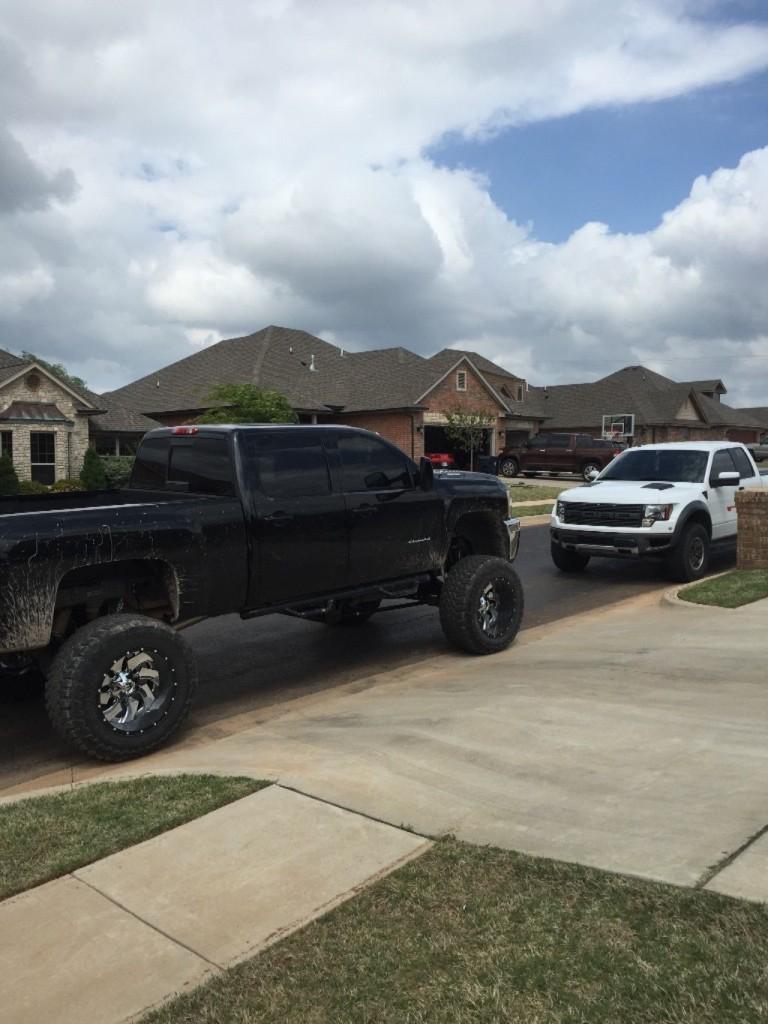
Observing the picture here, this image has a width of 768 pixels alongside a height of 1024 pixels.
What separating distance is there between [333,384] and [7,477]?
18974mm

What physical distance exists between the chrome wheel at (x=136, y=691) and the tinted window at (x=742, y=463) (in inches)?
404

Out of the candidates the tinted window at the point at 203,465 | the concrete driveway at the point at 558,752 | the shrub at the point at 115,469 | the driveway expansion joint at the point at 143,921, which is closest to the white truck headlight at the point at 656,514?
the concrete driveway at the point at 558,752

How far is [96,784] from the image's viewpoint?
4.85m

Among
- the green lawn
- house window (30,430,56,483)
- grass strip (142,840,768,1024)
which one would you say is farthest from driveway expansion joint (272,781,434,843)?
house window (30,430,56,483)

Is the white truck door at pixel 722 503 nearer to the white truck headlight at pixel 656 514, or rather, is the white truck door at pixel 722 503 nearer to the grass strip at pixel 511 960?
the white truck headlight at pixel 656 514

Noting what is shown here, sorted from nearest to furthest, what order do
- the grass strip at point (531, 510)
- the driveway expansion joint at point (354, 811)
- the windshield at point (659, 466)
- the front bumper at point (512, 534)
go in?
the driveway expansion joint at point (354, 811) < the front bumper at point (512, 534) < the windshield at point (659, 466) < the grass strip at point (531, 510)

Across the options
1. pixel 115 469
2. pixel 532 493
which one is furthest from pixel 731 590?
pixel 115 469

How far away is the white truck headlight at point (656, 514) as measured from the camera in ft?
37.4

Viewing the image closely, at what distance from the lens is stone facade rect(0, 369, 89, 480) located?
93.4 ft

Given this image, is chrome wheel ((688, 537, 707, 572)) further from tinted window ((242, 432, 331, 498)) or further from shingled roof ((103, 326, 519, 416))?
shingled roof ((103, 326, 519, 416))

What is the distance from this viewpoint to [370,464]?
23.6 ft

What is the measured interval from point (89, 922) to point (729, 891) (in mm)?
2417

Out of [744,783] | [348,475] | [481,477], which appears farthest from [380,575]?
[744,783]

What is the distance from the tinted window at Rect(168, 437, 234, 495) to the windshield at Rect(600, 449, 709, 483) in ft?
25.9
